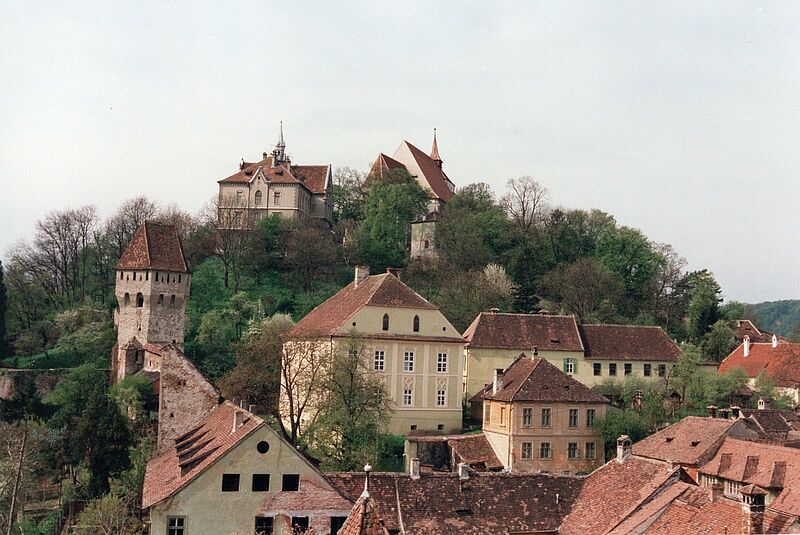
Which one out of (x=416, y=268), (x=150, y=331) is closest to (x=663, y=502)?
(x=150, y=331)

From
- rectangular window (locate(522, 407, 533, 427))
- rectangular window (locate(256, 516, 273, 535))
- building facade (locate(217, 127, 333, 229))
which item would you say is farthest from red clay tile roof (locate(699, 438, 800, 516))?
building facade (locate(217, 127, 333, 229))

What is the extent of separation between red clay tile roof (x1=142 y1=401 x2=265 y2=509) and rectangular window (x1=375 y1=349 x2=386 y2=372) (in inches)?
472

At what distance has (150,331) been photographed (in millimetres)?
60656

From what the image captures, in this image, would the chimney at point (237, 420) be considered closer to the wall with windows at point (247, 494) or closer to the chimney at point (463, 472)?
the wall with windows at point (247, 494)

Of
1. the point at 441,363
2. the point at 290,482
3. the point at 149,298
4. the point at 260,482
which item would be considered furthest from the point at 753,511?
the point at 149,298

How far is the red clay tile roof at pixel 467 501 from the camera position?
30.0m

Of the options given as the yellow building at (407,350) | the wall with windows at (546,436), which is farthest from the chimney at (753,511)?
the yellow building at (407,350)

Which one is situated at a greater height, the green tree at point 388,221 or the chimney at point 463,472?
the green tree at point 388,221

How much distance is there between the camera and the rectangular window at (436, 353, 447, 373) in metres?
52.0

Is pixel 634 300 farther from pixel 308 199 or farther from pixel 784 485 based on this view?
pixel 784 485

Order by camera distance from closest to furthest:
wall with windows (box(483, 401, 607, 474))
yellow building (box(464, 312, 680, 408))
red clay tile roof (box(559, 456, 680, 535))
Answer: red clay tile roof (box(559, 456, 680, 535))
wall with windows (box(483, 401, 607, 474))
yellow building (box(464, 312, 680, 408))

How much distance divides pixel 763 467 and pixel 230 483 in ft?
64.1

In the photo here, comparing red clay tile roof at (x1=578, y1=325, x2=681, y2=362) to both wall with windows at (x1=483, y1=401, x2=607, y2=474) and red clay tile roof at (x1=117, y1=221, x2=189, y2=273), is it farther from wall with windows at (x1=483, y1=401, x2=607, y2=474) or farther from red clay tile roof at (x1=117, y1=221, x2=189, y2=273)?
red clay tile roof at (x1=117, y1=221, x2=189, y2=273)

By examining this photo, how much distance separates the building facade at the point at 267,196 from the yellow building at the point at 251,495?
52.2m
